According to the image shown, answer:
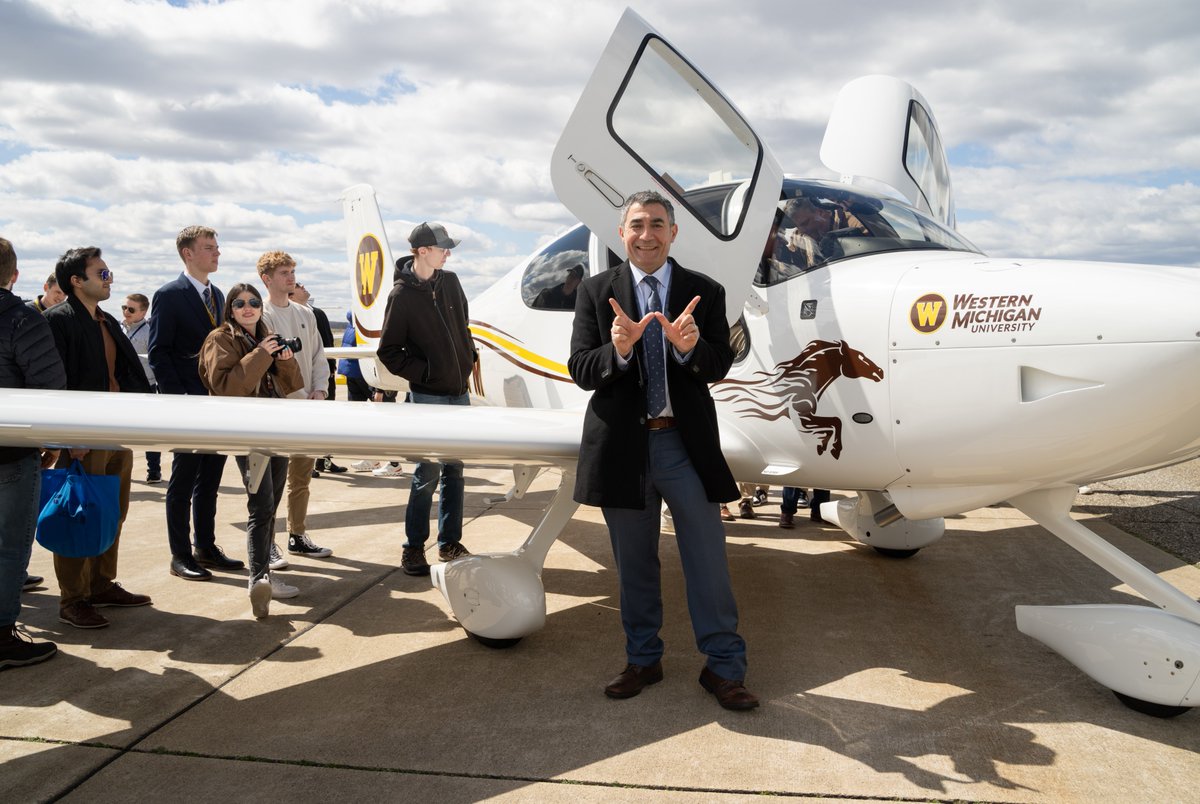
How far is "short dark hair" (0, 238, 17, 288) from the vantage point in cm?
342

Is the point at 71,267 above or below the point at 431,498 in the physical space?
above

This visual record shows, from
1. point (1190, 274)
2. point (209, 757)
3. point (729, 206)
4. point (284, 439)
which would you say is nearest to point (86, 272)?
point (284, 439)

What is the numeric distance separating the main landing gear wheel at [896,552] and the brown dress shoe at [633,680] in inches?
92.6

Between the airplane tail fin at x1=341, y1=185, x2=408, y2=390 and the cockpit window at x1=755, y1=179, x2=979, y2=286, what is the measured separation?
15.8 ft

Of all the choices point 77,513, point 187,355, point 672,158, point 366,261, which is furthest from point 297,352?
point 366,261

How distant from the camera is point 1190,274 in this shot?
2879 millimetres

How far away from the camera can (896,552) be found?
512 centimetres

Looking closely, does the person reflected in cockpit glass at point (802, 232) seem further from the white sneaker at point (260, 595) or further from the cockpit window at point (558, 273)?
the white sneaker at point (260, 595)

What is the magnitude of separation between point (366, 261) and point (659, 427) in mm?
5760

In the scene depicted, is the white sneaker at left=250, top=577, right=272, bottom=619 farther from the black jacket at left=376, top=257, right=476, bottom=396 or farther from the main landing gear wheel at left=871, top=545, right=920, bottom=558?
the main landing gear wheel at left=871, top=545, right=920, bottom=558

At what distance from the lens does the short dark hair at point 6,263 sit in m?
3.42

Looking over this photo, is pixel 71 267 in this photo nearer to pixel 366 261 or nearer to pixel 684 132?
pixel 684 132

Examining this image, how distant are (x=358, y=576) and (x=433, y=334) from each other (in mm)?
1481

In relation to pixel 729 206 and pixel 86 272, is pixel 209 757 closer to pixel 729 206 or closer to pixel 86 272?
pixel 86 272
